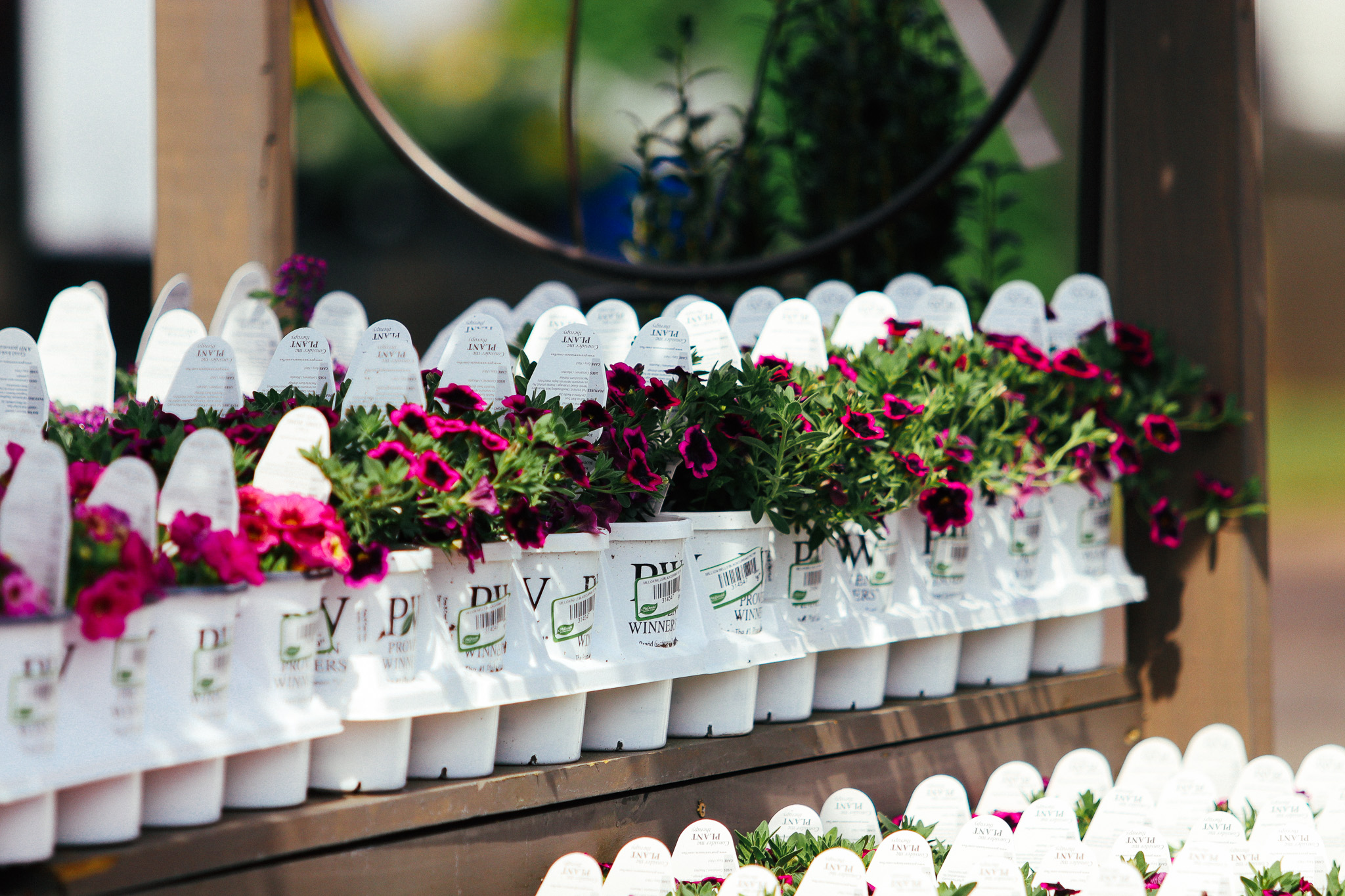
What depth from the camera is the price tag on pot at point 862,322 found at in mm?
2361

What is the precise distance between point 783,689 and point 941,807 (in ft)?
0.99

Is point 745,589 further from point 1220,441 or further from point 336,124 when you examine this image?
point 336,124

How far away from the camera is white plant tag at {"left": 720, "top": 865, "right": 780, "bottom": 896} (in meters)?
1.49

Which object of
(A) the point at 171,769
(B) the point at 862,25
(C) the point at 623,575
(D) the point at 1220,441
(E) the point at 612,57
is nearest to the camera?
(A) the point at 171,769

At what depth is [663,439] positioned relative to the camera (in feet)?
5.93

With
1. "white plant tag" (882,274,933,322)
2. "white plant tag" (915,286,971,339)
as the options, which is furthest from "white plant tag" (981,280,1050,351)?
"white plant tag" (882,274,933,322)

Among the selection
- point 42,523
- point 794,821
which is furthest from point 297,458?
point 794,821

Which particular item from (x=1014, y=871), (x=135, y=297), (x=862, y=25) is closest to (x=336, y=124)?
(x=135, y=297)

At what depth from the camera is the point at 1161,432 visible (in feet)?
8.38

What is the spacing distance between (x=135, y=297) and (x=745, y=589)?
18.1 feet

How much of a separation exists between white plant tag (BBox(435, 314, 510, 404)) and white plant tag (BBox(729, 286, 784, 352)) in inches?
33.3

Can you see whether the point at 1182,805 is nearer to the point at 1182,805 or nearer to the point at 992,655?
the point at 1182,805

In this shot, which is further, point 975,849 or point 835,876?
point 975,849

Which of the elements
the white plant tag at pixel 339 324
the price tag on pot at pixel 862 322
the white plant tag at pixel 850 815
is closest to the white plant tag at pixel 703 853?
the white plant tag at pixel 850 815
